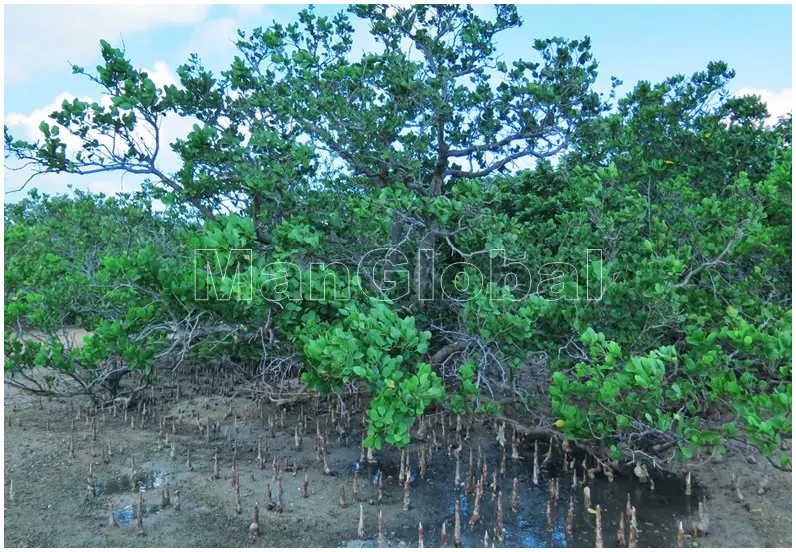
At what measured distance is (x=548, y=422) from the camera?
6.48 meters

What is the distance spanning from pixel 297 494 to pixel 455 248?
2.74 m

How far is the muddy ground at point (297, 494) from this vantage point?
179 inches

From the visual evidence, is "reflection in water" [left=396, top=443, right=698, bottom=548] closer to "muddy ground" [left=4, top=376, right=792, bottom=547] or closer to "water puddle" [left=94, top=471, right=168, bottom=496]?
"muddy ground" [left=4, top=376, right=792, bottom=547]

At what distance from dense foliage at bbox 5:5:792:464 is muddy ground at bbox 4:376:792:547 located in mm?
605

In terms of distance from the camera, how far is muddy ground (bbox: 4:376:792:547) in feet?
14.9

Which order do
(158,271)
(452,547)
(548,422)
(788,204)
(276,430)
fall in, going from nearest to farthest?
(452,547) → (788,204) → (158,271) → (548,422) → (276,430)

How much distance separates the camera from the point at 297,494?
5.23 m

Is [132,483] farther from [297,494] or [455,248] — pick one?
[455,248]

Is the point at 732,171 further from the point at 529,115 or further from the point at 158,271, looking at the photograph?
the point at 158,271

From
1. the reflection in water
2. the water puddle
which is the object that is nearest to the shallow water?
the reflection in water

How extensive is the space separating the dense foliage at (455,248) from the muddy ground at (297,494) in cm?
61

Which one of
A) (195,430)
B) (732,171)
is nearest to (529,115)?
(732,171)

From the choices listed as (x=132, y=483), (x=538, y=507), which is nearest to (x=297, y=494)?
(x=132, y=483)

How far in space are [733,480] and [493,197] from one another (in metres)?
3.45
